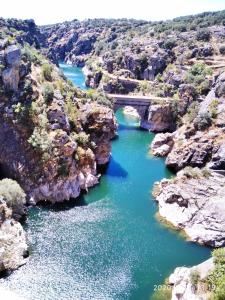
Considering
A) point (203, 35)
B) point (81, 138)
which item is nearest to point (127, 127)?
point (81, 138)

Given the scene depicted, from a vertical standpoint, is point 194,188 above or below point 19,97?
below

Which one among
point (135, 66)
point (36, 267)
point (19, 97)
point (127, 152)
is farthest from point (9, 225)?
point (135, 66)

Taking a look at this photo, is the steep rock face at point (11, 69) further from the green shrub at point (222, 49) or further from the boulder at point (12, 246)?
the green shrub at point (222, 49)

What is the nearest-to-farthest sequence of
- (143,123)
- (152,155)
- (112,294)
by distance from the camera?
(112,294) < (152,155) < (143,123)

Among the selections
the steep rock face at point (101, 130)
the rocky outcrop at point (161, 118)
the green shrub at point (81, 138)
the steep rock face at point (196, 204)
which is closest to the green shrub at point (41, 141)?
the green shrub at point (81, 138)

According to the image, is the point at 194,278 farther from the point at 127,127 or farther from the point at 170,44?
the point at 170,44

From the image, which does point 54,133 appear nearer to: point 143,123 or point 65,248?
point 65,248
